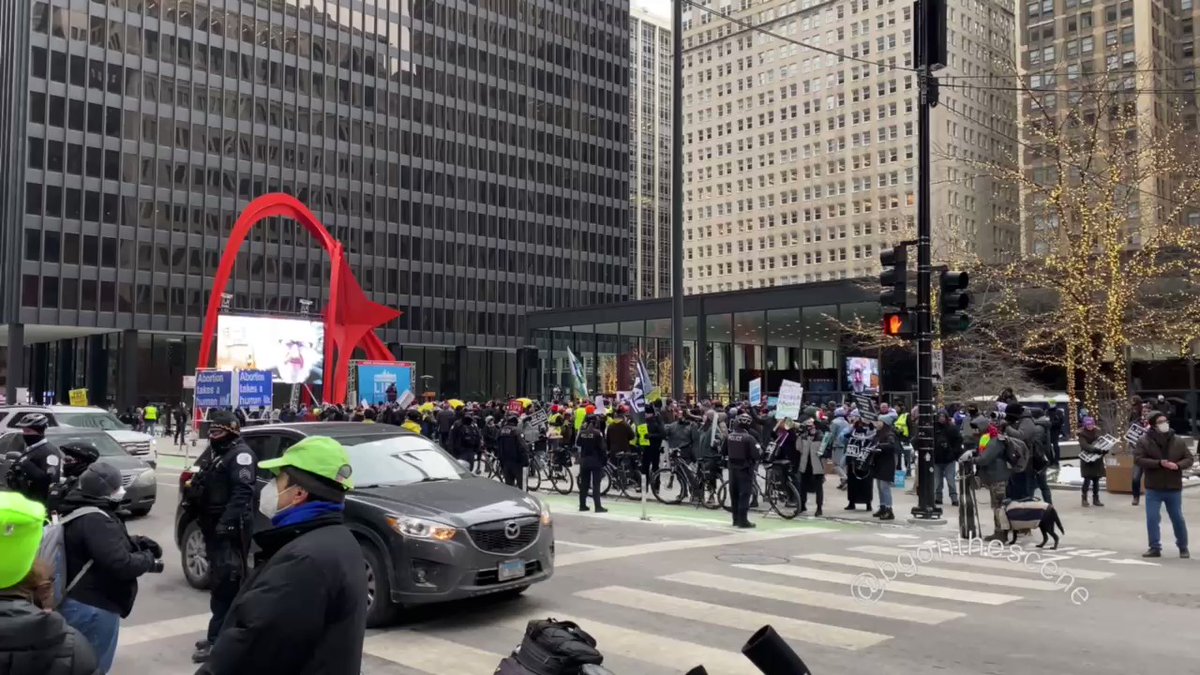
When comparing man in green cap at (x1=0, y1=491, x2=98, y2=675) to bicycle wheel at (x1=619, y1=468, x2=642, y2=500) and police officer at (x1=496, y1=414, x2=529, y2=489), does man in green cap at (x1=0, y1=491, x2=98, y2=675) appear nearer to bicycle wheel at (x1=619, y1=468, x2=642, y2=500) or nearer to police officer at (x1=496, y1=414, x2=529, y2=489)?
police officer at (x1=496, y1=414, x2=529, y2=489)

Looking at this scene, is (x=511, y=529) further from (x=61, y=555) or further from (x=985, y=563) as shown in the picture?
(x=985, y=563)

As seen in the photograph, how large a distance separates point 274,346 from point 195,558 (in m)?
35.2

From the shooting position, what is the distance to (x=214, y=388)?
1293 inches

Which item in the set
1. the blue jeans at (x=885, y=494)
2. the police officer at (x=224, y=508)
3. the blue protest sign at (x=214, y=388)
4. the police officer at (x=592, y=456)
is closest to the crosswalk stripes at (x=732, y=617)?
the police officer at (x=224, y=508)

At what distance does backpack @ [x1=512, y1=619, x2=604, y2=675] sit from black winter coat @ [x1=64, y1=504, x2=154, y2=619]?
2.62 m

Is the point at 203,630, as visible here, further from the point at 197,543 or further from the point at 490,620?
the point at 490,620

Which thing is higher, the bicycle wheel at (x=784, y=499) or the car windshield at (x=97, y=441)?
the car windshield at (x=97, y=441)

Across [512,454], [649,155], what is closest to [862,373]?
[512,454]

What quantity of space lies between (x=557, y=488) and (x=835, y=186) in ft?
384

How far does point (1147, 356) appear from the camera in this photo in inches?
1692

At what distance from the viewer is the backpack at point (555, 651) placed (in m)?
2.79

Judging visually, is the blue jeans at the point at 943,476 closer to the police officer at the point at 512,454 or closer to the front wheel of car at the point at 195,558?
the police officer at the point at 512,454

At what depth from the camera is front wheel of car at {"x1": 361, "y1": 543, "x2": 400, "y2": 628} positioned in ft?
26.9

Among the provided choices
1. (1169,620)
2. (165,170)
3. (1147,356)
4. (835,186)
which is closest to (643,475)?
(1169,620)
